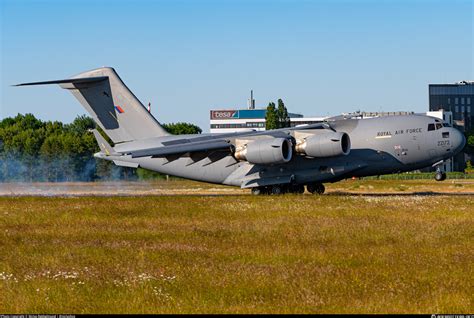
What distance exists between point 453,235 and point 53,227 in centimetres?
1293

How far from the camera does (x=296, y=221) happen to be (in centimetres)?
2628

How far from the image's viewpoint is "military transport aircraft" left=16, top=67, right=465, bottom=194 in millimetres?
40438

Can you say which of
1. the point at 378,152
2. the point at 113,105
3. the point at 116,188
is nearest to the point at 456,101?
the point at 116,188

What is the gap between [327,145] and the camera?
1555 inches

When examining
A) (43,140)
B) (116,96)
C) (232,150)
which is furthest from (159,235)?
(43,140)

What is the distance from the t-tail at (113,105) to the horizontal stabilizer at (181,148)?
10.7 feet

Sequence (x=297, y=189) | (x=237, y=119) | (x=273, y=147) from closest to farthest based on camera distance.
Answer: (x=273, y=147) → (x=297, y=189) → (x=237, y=119)

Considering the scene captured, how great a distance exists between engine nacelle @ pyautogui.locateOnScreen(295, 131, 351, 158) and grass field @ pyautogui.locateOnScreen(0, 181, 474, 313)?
7.81 metres

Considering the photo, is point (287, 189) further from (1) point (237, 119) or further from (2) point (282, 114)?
(1) point (237, 119)

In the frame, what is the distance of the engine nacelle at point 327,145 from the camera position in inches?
1547

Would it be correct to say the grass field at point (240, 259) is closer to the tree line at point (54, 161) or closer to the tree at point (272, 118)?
the tree line at point (54, 161)

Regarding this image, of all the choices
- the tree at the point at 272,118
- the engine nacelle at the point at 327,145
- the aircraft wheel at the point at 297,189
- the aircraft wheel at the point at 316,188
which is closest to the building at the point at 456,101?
the tree at the point at 272,118

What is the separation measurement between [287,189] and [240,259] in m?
25.0

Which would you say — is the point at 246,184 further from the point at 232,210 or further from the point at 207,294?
the point at 207,294
